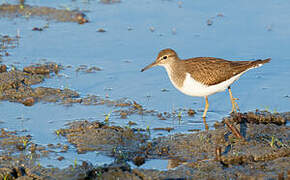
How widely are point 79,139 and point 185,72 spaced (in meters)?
2.11

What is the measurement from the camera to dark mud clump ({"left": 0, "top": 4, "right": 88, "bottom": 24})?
1217 cm

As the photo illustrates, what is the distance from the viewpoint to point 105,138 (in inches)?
271

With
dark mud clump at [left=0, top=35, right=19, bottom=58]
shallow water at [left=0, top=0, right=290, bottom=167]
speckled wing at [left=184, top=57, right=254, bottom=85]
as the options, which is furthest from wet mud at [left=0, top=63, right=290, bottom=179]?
dark mud clump at [left=0, top=35, right=19, bottom=58]

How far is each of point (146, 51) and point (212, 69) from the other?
290 cm

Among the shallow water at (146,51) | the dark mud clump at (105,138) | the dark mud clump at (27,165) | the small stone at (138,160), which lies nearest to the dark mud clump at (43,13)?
the shallow water at (146,51)

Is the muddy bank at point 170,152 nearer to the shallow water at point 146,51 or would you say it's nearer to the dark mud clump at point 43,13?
the shallow water at point 146,51

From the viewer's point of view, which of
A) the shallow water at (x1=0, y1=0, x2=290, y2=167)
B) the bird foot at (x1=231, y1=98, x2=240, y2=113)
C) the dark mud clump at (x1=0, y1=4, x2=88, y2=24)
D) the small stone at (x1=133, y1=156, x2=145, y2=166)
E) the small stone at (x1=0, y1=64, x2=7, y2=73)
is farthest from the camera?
the dark mud clump at (x1=0, y1=4, x2=88, y2=24)

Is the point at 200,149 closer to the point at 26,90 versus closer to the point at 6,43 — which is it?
the point at 26,90

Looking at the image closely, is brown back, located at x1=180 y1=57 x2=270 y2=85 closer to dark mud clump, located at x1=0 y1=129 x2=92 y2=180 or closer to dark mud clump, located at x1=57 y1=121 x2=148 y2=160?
dark mud clump, located at x1=57 y1=121 x2=148 y2=160

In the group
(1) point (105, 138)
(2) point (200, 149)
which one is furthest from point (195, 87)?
(1) point (105, 138)

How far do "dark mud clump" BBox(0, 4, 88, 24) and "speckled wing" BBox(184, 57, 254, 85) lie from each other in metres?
4.87

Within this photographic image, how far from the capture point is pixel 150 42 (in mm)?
10977

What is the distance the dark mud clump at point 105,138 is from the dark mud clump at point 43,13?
532 cm

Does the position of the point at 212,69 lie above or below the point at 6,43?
below
